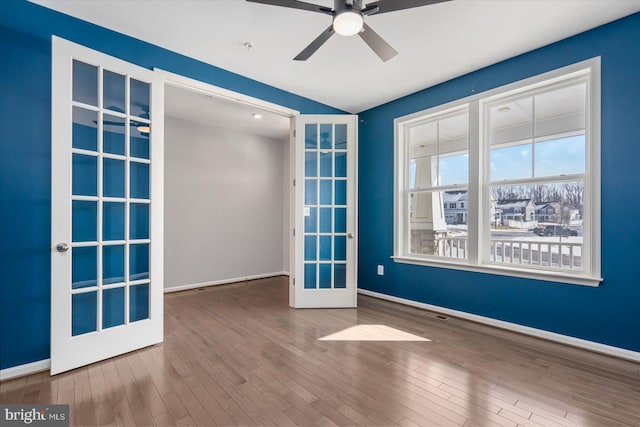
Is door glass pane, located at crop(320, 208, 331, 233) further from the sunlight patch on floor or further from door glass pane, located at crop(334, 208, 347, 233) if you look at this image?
the sunlight patch on floor

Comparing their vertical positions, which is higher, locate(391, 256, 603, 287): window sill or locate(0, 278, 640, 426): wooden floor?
locate(391, 256, 603, 287): window sill

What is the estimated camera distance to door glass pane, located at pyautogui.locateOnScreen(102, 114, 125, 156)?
2486mm

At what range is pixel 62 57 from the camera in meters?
2.21

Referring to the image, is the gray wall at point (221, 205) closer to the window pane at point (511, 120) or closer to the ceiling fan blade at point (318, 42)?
the ceiling fan blade at point (318, 42)

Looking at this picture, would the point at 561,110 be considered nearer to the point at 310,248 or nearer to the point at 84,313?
the point at 310,248

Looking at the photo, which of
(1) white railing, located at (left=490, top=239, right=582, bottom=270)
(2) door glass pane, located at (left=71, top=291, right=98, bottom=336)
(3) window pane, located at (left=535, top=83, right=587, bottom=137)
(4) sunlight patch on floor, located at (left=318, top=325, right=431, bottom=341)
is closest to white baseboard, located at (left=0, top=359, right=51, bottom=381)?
(2) door glass pane, located at (left=71, top=291, right=98, bottom=336)

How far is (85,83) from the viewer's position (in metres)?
2.39

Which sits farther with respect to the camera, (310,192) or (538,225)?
(310,192)

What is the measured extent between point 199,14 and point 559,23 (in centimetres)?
297

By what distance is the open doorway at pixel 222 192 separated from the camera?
469 centimetres

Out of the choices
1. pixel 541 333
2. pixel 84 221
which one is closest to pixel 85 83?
pixel 84 221

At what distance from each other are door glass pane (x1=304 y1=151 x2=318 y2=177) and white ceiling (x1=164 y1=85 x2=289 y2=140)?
0.71 meters

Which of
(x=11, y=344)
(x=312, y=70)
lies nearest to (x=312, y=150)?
(x=312, y=70)

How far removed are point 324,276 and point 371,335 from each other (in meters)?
1.16
